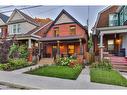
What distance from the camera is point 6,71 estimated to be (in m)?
5.38

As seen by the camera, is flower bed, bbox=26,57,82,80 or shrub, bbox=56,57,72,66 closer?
flower bed, bbox=26,57,82,80

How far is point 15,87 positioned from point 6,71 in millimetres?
707

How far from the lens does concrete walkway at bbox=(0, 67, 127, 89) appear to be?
4.73 metres

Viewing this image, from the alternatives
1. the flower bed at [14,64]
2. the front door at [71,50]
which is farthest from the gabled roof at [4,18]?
the front door at [71,50]

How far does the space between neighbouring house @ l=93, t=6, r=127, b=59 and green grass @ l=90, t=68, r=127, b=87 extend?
1.33 feet

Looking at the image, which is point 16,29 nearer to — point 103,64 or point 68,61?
point 68,61

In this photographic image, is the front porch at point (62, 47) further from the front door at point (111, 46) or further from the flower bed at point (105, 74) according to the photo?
the front door at point (111, 46)

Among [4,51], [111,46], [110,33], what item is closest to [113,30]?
[110,33]

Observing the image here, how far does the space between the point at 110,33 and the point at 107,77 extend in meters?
1.50

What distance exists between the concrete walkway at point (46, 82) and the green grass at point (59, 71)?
0.10 m

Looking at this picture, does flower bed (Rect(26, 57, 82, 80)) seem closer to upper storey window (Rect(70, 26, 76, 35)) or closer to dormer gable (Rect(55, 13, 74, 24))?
upper storey window (Rect(70, 26, 76, 35))

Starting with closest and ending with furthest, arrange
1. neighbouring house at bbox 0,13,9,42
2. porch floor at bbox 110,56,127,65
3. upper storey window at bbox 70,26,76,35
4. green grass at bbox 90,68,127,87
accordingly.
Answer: green grass at bbox 90,68,127,87
porch floor at bbox 110,56,127,65
upper storey window at bbox 70,26,76,35
neighbouring house at bbox 0,13,9,42

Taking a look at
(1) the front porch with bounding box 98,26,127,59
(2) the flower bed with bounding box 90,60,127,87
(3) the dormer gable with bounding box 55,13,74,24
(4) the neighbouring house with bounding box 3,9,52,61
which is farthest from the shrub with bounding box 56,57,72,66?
(3) the dormer gable with bounding box 55,13,74,24

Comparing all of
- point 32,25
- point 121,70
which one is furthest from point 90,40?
point 32,25
